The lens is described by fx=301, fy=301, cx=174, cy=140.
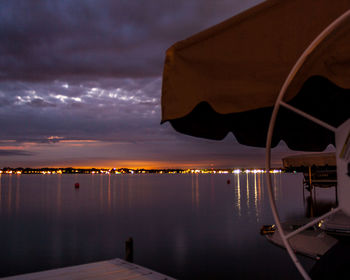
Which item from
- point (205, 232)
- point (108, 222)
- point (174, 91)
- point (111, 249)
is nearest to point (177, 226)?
point (205, 232)

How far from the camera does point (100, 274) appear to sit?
17.8 feet

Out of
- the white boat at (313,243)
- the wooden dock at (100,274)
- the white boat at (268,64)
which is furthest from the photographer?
the wooden dock at (100,274)

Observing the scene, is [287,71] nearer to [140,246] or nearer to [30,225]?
[140,246]

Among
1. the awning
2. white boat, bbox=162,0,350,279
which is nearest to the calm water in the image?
white boat, bbox=162,0,350,279

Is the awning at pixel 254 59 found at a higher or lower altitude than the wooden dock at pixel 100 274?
higher

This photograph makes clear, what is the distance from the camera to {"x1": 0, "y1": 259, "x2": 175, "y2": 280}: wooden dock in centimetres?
525

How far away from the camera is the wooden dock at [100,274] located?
5248 mm

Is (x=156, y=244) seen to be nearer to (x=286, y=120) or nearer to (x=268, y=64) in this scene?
(x=286, y=120)

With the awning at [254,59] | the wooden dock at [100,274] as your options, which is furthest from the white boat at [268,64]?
the wooden dock at [100,274]

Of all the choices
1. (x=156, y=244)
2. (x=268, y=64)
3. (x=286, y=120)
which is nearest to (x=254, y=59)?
(x=268, y=64)

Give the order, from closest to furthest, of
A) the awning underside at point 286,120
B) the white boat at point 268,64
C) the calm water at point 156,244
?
1. the white boat at point 268,64
2. the awning underside at point 286,120
3. the calm water at point 156,244

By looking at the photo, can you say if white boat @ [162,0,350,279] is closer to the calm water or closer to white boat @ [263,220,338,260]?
white boat @ [263,220,338,260]

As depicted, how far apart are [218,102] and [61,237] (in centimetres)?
2169

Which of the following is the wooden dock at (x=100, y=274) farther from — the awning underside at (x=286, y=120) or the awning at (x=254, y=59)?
the awning at (x=254, y=59)
